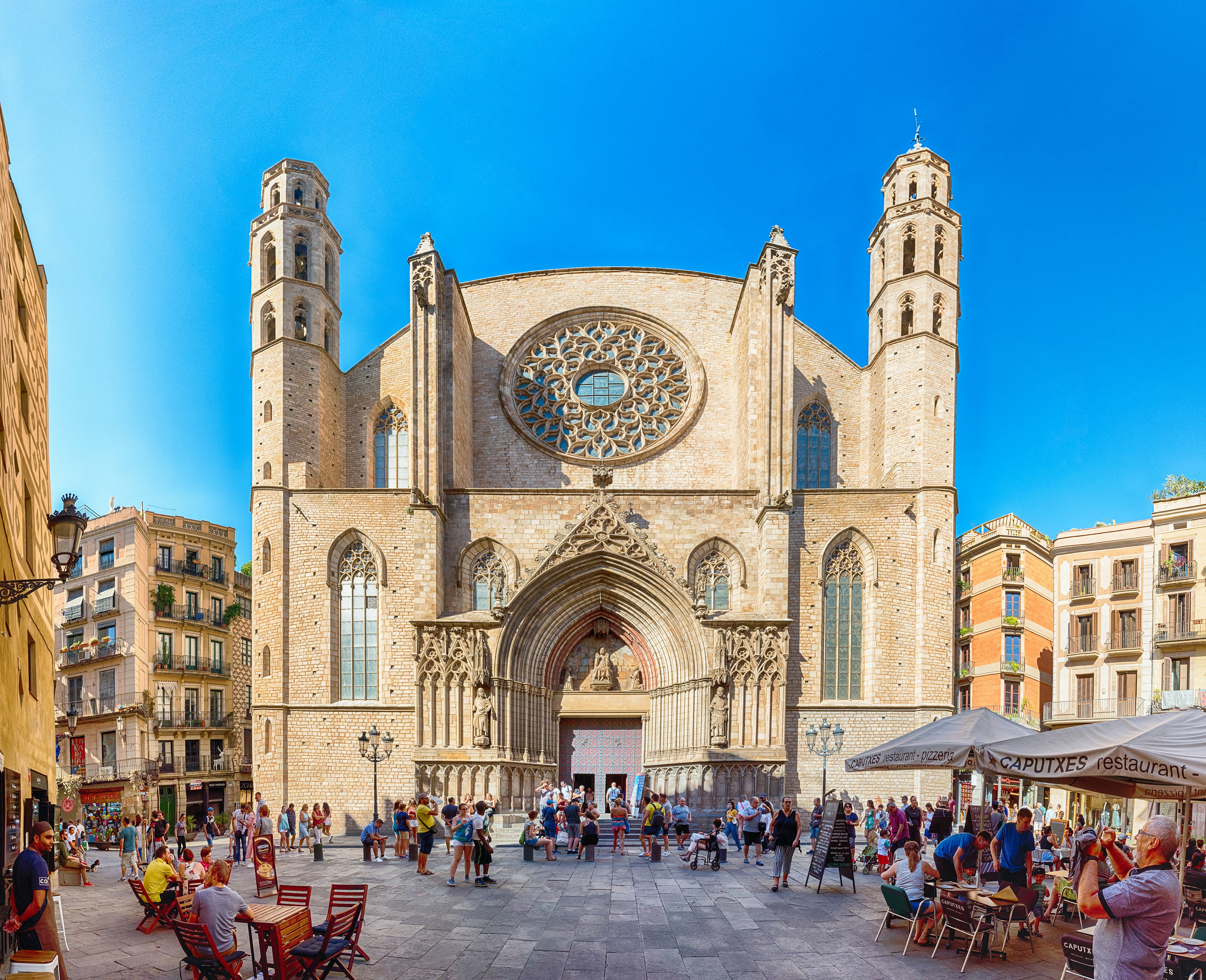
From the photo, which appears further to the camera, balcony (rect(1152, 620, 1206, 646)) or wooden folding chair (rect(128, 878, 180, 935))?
balcony (rect(1152, 620, 1206, 646))

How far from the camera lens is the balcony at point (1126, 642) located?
27719 mm

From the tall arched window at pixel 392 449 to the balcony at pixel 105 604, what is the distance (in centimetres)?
1342

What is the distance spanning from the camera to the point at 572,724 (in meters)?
24.6

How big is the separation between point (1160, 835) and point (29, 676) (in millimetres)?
13372

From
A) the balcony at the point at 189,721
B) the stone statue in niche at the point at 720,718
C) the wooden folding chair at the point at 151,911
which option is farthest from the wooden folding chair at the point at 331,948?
the balcony at the point at 189,721

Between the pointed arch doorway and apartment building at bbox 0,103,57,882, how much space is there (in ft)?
41.5

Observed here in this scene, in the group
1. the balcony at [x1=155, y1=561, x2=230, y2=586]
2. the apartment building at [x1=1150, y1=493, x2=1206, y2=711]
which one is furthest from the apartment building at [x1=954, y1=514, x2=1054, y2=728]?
the balcony at [x1=155, y1=561, x2=230, y2=586]

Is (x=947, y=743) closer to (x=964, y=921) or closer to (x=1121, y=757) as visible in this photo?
(x=964, y=921)

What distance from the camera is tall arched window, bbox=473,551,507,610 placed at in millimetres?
24109

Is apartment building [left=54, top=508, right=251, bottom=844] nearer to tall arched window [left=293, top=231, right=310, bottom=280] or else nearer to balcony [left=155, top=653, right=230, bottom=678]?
balcony [left=155, top=653, right=230, bottom=678]

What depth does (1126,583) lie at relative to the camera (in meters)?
28.7

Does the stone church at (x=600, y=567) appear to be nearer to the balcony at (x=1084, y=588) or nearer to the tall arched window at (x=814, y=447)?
the tall arched window at (x=814, y=447)

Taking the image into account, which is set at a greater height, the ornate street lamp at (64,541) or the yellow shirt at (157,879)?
the ornate street lamp at (64,541)

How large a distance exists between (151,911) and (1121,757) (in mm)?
10952
